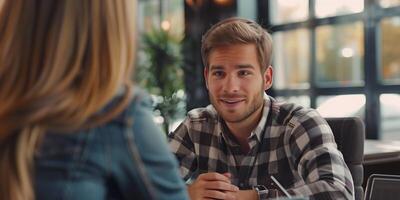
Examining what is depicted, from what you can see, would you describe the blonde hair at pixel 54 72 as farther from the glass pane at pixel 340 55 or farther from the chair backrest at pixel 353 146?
the glass pane at pixel 340 55

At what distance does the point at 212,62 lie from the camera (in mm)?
1727

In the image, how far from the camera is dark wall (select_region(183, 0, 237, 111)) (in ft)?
23.8

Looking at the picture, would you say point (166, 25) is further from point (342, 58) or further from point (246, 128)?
point (246, 128)

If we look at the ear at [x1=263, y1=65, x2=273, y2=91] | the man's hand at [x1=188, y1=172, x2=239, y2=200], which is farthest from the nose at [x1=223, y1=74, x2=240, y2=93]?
the man's hand at [x1=188, y1=172, x2=239, y2=200]

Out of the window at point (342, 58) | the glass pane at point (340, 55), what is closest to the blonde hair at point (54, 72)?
the window at point (342, 58)

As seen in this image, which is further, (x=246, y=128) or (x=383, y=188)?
(x=246, y=128)

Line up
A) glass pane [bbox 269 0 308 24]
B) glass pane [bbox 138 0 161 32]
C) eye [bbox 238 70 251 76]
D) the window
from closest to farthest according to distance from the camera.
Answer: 1. eye [bbox 238 70 251 76]
2. the window
3. glass pane [bbox 269 0 308 24]
4. glass pane [bbox 138 0 161 32]

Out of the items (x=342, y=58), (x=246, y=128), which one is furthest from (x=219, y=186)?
(x=342, y=58)

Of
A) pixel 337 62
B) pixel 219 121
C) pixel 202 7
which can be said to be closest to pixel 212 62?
pixel 219 121

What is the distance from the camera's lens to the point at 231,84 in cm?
167

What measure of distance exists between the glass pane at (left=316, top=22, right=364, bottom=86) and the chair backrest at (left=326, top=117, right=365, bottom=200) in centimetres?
346

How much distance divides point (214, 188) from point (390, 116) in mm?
3861

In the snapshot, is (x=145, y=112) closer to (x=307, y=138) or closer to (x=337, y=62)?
(x=307, y=138)

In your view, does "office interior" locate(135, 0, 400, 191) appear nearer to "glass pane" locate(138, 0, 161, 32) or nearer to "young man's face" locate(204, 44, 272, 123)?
"glass pane" locate(138, 0, 161, 32)
